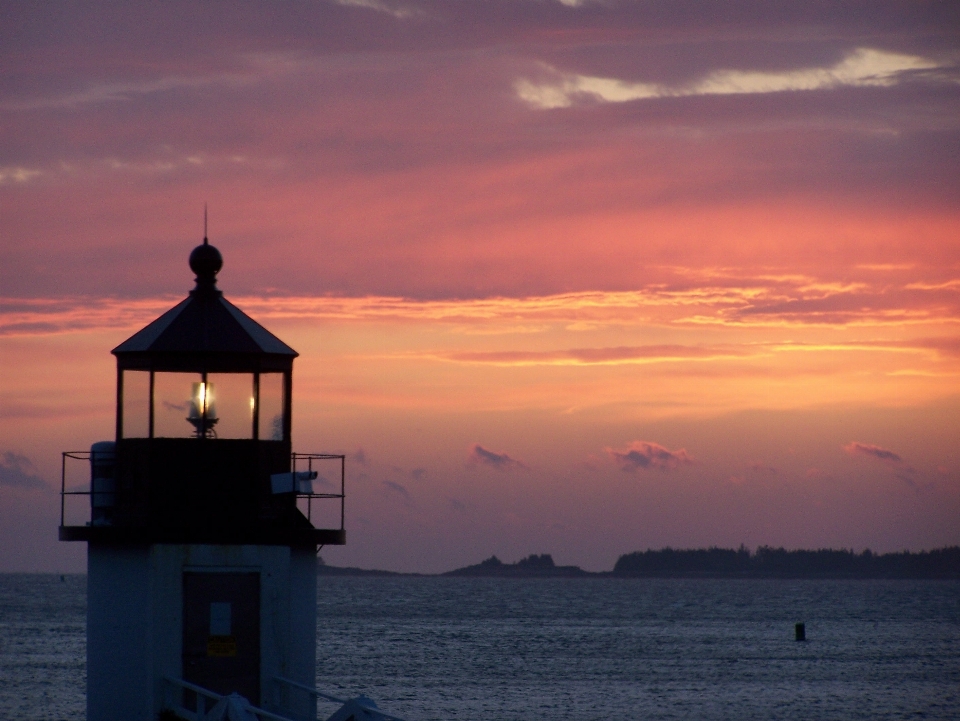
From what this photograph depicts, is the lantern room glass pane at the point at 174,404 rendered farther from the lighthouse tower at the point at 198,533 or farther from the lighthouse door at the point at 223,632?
the lighthouse door at the point at 223,632

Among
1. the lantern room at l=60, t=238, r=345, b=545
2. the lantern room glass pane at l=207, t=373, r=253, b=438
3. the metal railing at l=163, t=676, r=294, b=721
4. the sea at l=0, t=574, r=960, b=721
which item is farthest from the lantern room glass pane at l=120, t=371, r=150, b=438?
the sea at l=0, t=574, r=960, b=721

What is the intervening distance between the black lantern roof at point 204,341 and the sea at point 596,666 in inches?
1049

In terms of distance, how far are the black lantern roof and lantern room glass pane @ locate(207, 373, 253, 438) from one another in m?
0.12

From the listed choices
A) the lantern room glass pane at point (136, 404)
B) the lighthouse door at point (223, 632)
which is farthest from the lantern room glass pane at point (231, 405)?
the lighthouse door at point (223, 632)

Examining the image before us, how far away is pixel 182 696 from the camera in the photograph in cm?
1540

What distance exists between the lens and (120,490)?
1617 centimetres

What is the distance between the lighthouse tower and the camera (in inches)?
615

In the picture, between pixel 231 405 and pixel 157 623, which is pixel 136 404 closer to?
pixel 231 405

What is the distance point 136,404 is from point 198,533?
5.53 feet

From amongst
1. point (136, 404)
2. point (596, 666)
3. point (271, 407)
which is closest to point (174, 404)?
point (136, 404)

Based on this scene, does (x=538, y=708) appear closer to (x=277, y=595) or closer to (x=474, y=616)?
(x=277, y=595)

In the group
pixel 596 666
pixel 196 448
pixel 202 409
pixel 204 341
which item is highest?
pixel 204 341

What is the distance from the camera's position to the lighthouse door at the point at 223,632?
51.3 feet

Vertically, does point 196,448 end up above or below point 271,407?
below
